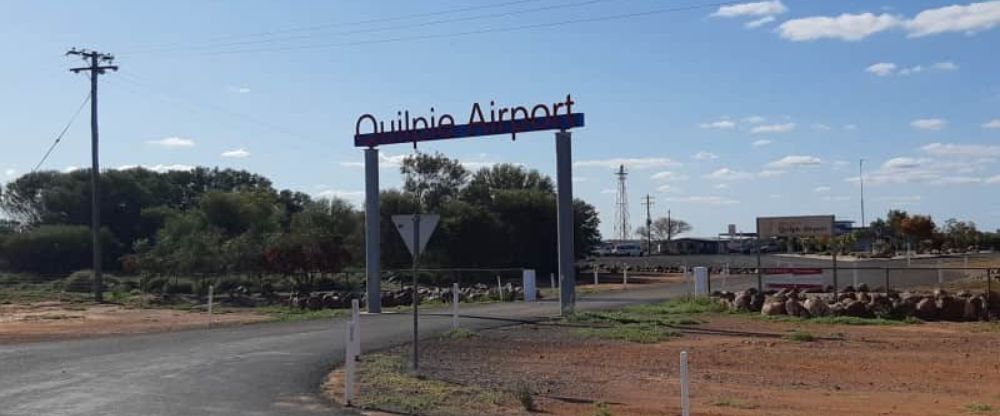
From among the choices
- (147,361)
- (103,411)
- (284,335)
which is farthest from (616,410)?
(284,335)

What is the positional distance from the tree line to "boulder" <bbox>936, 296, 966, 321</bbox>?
28.9 meters

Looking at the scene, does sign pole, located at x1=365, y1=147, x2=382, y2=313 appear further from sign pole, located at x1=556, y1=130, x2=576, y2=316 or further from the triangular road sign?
the triangular road sign

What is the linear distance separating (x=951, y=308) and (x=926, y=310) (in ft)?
2.15

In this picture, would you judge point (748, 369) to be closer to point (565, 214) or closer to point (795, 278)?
point (565, 214)

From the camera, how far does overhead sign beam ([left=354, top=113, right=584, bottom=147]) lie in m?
28.6

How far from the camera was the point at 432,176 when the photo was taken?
77.9 m

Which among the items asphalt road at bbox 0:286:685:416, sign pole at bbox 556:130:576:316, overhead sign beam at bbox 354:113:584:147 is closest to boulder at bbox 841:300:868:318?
sign pole at bbox 556:130:576:316

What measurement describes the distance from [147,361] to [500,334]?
868cm

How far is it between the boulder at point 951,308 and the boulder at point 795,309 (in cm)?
354

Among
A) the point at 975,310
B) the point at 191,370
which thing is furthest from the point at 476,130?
the point at 975,310

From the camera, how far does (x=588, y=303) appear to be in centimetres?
3766

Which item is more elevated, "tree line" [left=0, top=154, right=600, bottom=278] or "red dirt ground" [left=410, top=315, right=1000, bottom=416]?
"tree line" [left=0, top=154, right=600, bottom=278]

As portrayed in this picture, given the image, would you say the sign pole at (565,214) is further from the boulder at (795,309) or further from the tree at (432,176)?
the tree at (432,176)

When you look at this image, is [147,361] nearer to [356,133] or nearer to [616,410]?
[616,410]
